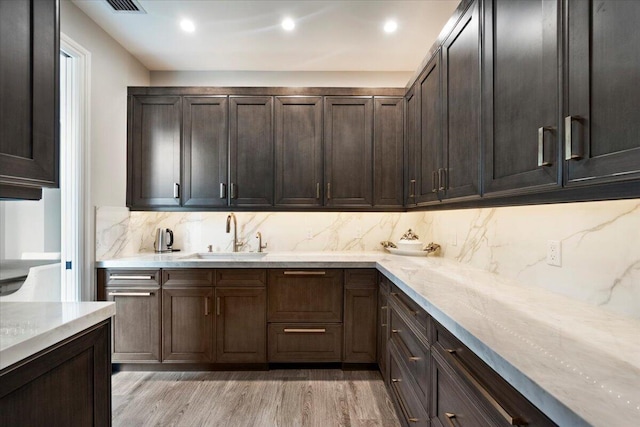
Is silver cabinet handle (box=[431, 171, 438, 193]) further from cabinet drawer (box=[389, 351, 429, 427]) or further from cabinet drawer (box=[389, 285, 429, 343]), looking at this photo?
cabinet drawer (box=[389, 351, 429, 427])

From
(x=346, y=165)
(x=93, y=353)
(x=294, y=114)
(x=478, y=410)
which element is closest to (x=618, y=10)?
(x=478, y=410)

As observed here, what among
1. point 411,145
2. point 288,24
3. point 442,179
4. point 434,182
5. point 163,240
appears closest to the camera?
point 442,179

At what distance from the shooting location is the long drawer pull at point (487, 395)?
78cm

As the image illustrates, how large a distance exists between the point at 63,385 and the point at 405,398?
167 cm

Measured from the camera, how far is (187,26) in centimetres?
255

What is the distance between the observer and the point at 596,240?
4.20 feet

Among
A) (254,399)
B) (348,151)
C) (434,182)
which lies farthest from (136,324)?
(434,182)

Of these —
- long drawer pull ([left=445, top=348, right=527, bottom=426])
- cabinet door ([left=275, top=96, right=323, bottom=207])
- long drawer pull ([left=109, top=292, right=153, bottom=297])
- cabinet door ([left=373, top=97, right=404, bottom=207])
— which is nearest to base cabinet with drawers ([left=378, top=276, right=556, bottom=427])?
long drawer pull ([left=445, top=348, right=527, bottom=426])

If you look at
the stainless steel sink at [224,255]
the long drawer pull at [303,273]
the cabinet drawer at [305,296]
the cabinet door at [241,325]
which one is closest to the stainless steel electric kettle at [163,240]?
the stainless steel sink at [224,255]

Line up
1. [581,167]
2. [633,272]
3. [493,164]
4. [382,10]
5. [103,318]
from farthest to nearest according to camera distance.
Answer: [382,10]
[493,164]
[103,318]
[633,272]
[581,167]

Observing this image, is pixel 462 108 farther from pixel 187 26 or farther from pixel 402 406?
pixel 187 26

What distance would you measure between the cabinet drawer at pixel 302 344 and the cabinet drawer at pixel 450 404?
4.65 feet

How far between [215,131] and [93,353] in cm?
229

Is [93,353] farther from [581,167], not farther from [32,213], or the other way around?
[581,167]
